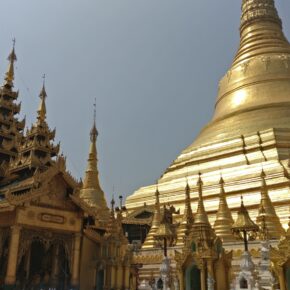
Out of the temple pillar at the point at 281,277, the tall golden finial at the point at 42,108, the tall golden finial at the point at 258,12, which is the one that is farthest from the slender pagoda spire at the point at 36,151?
the tall golden finial at the point at 258,12

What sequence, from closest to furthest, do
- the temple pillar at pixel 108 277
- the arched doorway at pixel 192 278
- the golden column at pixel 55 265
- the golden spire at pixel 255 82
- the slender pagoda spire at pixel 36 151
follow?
the arched doorway at pixel 192 278 → the golden column at pixel 55 265 → the temple pillar at pixel 108 277 → the slender pagoda spire at pixel 36 151 → the golden spire at pixel 255 82

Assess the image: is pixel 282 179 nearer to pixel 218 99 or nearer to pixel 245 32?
pixel 218 99

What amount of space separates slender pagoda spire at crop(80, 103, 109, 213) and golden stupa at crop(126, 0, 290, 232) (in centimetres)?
219

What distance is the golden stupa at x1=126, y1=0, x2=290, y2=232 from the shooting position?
19.9 metres

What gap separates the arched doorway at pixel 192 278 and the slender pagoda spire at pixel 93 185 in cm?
988

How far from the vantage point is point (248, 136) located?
2334cm

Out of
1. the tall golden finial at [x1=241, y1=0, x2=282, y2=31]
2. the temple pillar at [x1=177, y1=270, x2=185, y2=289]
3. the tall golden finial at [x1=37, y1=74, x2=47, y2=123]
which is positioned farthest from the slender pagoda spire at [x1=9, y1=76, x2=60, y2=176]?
the tall golden finial at [x1=241, y1=0, x2=282, y2=31]

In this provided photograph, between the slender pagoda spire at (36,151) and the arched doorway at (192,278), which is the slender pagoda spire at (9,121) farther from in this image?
the arched doorway at (192,278)

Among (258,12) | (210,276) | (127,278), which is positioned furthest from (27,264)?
(258,12)

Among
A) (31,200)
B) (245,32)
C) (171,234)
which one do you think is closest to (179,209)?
(171,234)

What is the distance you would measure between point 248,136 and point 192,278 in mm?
13359

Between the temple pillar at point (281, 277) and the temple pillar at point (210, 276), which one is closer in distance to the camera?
the temple pillar at point (281, 277)

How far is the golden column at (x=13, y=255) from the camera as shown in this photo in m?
10.7

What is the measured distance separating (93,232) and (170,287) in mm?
3173
